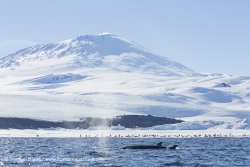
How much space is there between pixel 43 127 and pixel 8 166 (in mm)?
90765

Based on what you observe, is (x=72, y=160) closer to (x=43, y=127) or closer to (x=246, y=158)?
(x=246, y=158)

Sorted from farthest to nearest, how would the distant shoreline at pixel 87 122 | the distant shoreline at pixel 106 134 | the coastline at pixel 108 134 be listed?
the distant shoreline at pixel 87 122 < the coastline at pixel 108 134 < the distant shoreline at pixel 106 134

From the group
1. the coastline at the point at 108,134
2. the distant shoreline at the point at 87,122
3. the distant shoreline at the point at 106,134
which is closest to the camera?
the distant shoreline at the point at 106,134

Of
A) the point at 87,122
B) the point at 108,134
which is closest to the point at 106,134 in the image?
the point at 108,134

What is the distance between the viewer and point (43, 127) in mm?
125250

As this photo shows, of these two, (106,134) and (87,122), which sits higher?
(87,122)

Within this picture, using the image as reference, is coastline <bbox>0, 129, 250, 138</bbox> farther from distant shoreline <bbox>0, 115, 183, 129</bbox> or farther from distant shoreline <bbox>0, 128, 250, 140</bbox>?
distant shoreline <bbox>0, 115, 183, 129</bbox>

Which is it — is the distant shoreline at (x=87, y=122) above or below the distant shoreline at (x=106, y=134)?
above

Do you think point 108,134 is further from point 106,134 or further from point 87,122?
point 87,122

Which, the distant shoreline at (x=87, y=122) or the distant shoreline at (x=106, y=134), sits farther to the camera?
the distant shoreline at (x=87, y=122)

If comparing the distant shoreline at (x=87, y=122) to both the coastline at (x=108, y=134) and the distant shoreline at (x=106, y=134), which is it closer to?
the coastline at (x=108, y=134)

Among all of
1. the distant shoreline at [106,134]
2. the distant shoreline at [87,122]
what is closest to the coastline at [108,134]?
the distant shoreline at [106,134]

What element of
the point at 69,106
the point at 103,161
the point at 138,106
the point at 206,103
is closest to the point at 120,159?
the point at 103,161

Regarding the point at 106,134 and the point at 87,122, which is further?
the point at 87,122
